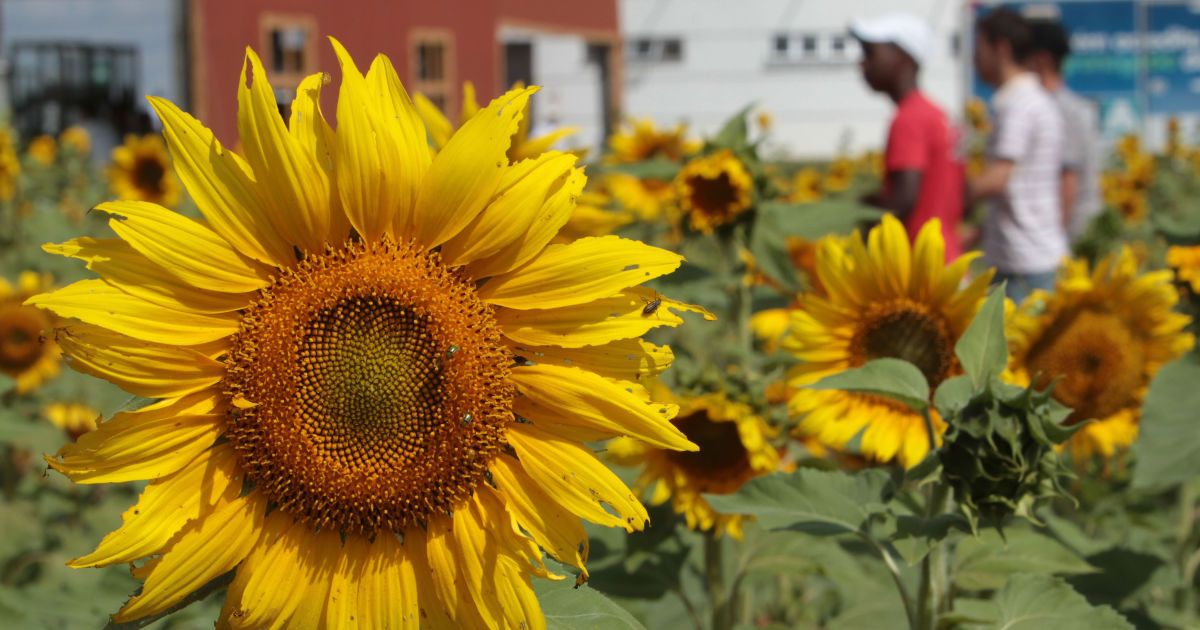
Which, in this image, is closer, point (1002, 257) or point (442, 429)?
point (442, 429)

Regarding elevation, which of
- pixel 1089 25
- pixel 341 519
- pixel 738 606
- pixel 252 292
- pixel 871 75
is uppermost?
pixel 1089 25

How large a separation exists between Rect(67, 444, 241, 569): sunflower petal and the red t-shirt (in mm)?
2738

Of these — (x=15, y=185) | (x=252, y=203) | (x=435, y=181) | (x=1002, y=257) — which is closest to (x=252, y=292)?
(x=252, y=203)

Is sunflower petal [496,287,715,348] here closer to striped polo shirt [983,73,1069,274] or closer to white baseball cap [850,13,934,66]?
white baseball cap [850,13,934,66]

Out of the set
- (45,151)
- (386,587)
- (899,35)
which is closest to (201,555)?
(386,587)

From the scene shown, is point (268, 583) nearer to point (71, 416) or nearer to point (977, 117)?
point (71, 416)

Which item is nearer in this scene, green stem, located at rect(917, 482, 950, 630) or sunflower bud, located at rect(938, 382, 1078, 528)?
sunflower bud, located at rect(938, 382, 1078, 528)

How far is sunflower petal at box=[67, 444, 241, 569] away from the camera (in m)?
1.15

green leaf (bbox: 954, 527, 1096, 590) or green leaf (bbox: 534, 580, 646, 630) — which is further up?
green leaf (bbox: 534, 580, 646, 630)

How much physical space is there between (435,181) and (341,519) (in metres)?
0.33

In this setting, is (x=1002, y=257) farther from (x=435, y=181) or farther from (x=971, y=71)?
(x=971, y=71)

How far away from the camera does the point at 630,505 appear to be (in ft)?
3.98

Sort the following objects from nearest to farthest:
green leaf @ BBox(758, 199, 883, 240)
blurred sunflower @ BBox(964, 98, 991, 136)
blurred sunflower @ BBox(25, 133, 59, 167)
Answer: green leaf @ BBox(758, 199, 883, 240), blurred sunflower @ BBox(25, 133, 59, 167), blurred sunflower @ BBox(964, 98, 991, 136)

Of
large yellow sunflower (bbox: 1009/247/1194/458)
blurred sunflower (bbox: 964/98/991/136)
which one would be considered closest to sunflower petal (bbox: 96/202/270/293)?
large yellow sunflower (bbox: 1009/247/1194/458)
